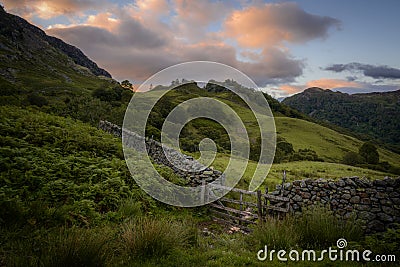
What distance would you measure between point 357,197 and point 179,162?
8151mm

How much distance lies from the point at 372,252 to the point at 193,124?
239 feet

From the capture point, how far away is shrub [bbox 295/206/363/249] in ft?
21.9

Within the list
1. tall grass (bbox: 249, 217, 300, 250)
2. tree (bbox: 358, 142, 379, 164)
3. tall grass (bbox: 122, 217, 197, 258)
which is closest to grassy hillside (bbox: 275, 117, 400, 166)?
tree (bbox: 358, 142, 379, 164)

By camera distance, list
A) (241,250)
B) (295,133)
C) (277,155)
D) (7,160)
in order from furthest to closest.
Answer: (295,133) < (277,155) < (7,160) < (241,250)

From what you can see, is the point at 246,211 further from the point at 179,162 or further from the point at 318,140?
the point at 318,140

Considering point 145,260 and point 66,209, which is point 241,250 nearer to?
point 145,260

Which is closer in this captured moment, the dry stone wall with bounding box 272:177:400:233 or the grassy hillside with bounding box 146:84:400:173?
the dry stone wall with bounding box 272:177:400:233

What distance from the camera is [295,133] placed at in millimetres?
97000

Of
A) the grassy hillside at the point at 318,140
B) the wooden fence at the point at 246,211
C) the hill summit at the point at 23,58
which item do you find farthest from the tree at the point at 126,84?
the wooden fence at the point at 246,211

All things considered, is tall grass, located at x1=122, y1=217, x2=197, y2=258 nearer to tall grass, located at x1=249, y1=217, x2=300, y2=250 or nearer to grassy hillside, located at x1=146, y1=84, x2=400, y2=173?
tall grass, located at x1=249, y1=217, x2=300, y2=250

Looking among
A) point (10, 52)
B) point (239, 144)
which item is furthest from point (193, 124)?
point (10, 52)

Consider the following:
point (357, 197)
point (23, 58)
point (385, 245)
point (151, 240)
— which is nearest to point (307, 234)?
point (385, 245)

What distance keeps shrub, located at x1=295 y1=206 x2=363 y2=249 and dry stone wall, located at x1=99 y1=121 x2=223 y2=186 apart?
17.4 feet

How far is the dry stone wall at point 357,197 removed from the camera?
832 centimetres
